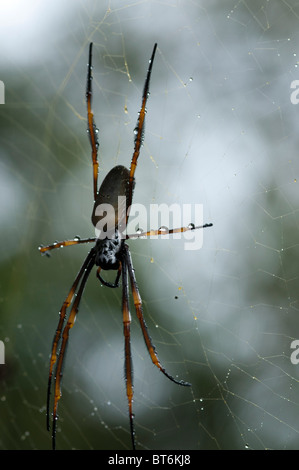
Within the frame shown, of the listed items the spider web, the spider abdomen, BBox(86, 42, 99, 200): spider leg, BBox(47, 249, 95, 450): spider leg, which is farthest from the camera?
the spider web

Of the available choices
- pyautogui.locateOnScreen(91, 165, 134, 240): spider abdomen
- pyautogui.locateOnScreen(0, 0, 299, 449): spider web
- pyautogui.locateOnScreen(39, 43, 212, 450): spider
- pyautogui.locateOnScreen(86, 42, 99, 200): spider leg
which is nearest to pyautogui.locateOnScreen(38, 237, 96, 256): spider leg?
pyautogui.locateOnScreen(39, 43, 212, 450): spider

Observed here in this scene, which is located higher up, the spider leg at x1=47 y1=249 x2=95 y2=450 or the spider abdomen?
the spider abdomen

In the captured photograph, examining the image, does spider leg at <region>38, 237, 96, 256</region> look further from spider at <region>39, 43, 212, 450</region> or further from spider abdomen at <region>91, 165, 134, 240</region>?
spider abdomen at <region>91, 165, 134, 240</region>

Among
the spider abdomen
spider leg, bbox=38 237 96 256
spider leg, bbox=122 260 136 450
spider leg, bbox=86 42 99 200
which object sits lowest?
spider leg, bbox=122 260 136 450

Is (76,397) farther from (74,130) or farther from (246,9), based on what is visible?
(246,9)

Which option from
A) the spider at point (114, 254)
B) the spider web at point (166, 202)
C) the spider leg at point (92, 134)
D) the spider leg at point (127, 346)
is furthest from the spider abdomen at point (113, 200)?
the spider web at point (166, 202)

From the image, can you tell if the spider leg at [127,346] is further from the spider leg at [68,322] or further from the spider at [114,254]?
the spider leg at [68,322]
